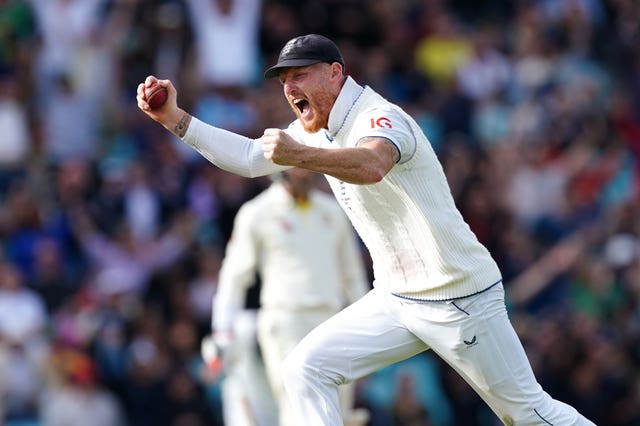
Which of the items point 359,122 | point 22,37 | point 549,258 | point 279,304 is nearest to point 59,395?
point 279,304

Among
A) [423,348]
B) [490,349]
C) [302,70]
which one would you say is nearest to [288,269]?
[423,348]

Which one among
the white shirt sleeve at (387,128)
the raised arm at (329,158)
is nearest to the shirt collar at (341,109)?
the white shirt sleeve at (387,128)

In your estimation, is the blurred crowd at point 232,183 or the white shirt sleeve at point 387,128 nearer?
the white shirt sleeve at point 387,128

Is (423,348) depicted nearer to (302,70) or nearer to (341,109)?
(341,109)

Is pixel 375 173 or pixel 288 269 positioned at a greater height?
pixel 375 173

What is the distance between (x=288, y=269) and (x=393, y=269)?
321 cm

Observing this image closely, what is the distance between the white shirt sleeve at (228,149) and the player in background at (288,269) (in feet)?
9.84

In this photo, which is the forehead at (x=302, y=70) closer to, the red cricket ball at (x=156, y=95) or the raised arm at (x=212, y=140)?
the raised arm at (x=212, y=140)

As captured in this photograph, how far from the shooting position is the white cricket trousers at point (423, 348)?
6.81m

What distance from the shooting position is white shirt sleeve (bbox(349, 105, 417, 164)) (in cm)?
629

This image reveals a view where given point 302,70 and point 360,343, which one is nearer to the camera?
point 302,70

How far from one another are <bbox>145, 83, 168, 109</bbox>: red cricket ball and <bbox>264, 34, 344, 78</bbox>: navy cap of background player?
0.54 meters

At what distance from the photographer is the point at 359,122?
6.50 meters

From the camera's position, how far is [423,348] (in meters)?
7.08
